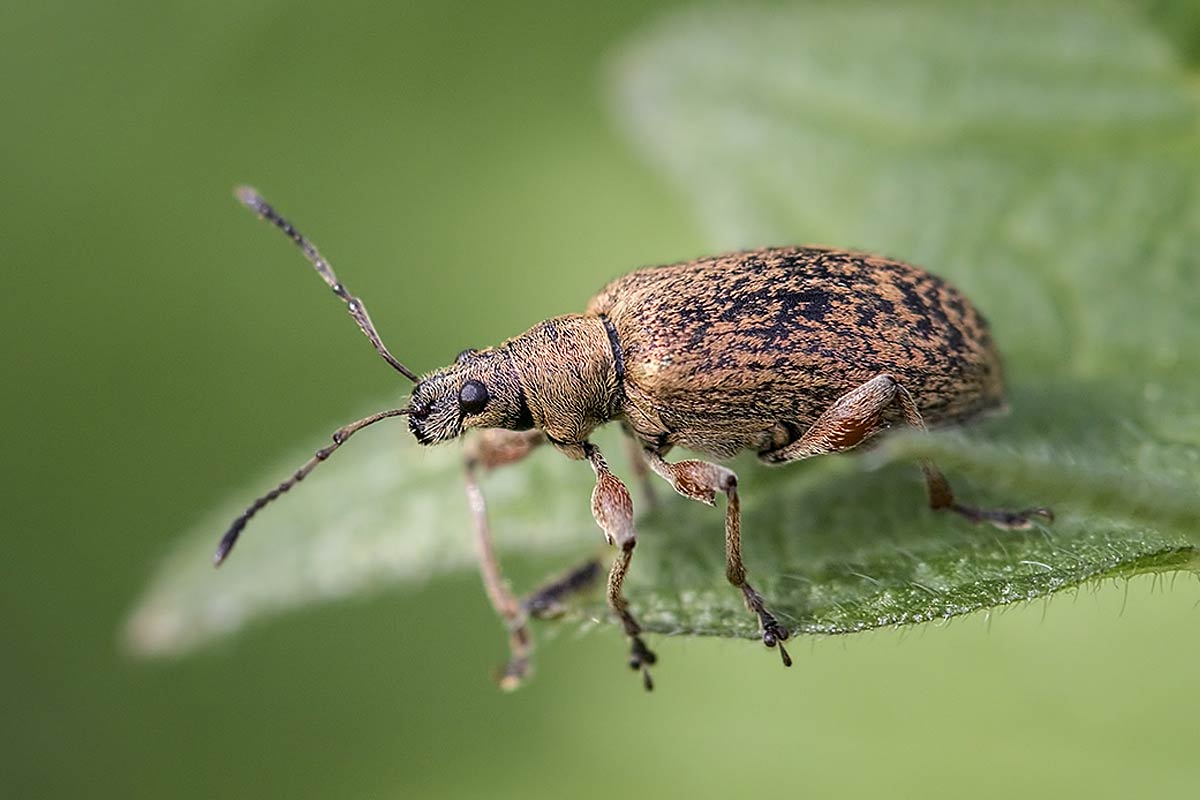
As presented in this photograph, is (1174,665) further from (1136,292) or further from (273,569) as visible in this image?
(273,569)

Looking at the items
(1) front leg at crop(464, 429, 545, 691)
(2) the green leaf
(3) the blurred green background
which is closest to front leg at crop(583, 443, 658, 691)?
(2) the green leaf

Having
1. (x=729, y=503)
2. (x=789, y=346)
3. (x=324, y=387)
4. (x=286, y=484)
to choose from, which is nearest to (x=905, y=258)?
(x=789, y=346)

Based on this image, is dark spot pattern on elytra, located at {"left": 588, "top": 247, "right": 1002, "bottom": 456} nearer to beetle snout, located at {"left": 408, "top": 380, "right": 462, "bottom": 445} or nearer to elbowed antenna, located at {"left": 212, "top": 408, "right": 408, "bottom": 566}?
beetle snout, located at {"left": 408, "top": 380, "right": 462, "bottom": 445}

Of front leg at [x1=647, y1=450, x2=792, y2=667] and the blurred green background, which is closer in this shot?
front leg at [x1=647, y1=450, x2=792, y2=667]

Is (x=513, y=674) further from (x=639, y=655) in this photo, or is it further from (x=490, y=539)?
(x=639, y=655)

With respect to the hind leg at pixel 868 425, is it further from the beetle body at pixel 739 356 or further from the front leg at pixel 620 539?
the front leg at pixel 620 539
